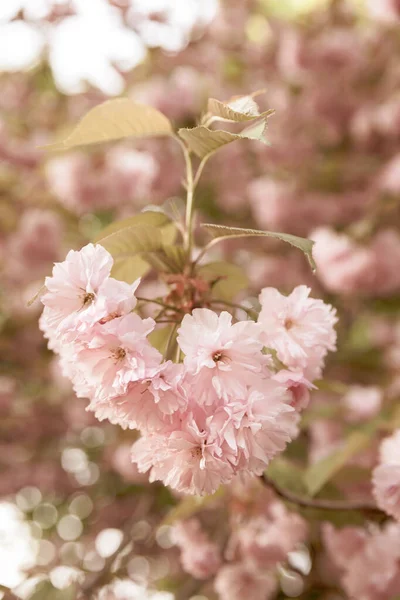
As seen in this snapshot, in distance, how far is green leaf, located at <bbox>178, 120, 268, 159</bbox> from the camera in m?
0.63

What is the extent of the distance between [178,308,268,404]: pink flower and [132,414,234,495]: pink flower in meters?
0.04

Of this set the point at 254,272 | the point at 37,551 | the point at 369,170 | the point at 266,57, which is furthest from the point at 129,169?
the point at 37,551

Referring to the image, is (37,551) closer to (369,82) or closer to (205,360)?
(205,360)

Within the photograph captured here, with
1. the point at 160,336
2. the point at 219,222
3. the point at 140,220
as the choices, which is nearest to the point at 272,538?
the point at 160,336

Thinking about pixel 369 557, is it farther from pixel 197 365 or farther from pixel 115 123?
pixel 115 123

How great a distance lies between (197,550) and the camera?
4.43 ft

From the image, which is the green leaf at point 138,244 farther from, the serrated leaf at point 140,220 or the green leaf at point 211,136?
the green leaf at point 211,136

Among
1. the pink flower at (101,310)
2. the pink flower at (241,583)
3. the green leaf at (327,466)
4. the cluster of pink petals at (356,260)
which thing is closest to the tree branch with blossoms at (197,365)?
the pink flower at (101,310)

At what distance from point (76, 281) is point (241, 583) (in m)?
1.01

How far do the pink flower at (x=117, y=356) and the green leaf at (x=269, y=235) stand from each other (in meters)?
0.14

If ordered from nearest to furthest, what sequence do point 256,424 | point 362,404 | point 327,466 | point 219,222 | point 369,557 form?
point 256,424 < point 327,466 < point 369,557 < point 362,404 < point 219,222

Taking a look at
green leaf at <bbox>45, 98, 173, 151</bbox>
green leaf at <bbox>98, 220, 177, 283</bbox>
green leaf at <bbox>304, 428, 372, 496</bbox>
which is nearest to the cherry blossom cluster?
green leaf at <bbox>98, 220, 177, 283</bbox>

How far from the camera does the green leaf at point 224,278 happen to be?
909 millimetres

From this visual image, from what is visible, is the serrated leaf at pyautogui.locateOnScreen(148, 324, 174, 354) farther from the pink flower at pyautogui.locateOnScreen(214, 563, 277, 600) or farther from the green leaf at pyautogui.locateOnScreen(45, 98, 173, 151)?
the pink flower at pyautogui.locateOnScreen(214, 563, 277, 600)
